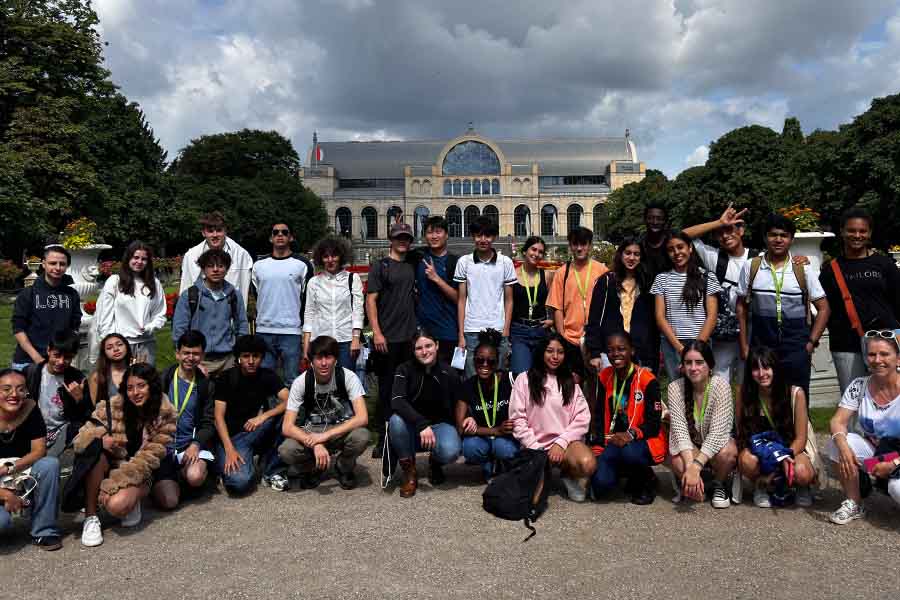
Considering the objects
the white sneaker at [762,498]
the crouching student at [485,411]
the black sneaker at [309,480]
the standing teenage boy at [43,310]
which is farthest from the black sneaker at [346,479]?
the white sneaker at [762,498]

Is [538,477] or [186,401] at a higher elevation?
[186,401]

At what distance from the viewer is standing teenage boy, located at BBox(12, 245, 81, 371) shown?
4957mm

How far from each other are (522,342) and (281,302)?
1.91 metres

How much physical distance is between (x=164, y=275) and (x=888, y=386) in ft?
80.8

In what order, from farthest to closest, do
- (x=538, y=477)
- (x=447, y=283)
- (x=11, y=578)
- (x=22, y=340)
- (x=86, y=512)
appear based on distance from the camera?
(x=447, y=283) < (x=22, y=340) < (x=538, y=477) < (x=86, y=512) < (x=11, y=578)

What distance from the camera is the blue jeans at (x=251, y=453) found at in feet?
14.4

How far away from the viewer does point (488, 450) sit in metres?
4.56

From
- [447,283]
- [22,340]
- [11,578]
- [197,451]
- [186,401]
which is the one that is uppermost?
[447,283]

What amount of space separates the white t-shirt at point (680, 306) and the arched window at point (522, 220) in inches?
2433

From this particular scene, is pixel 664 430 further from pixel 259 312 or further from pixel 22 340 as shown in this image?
pixel 22 340

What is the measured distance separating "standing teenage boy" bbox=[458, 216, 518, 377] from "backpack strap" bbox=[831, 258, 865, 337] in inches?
86.8

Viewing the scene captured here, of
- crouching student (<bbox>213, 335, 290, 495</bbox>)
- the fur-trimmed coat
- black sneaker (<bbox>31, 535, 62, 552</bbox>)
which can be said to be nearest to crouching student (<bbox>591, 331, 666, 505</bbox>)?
crouching student (<bbox>213, 335, 290, 495</bbox>)

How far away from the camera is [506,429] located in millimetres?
4516

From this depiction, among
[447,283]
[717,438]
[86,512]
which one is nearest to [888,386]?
[717,438]
